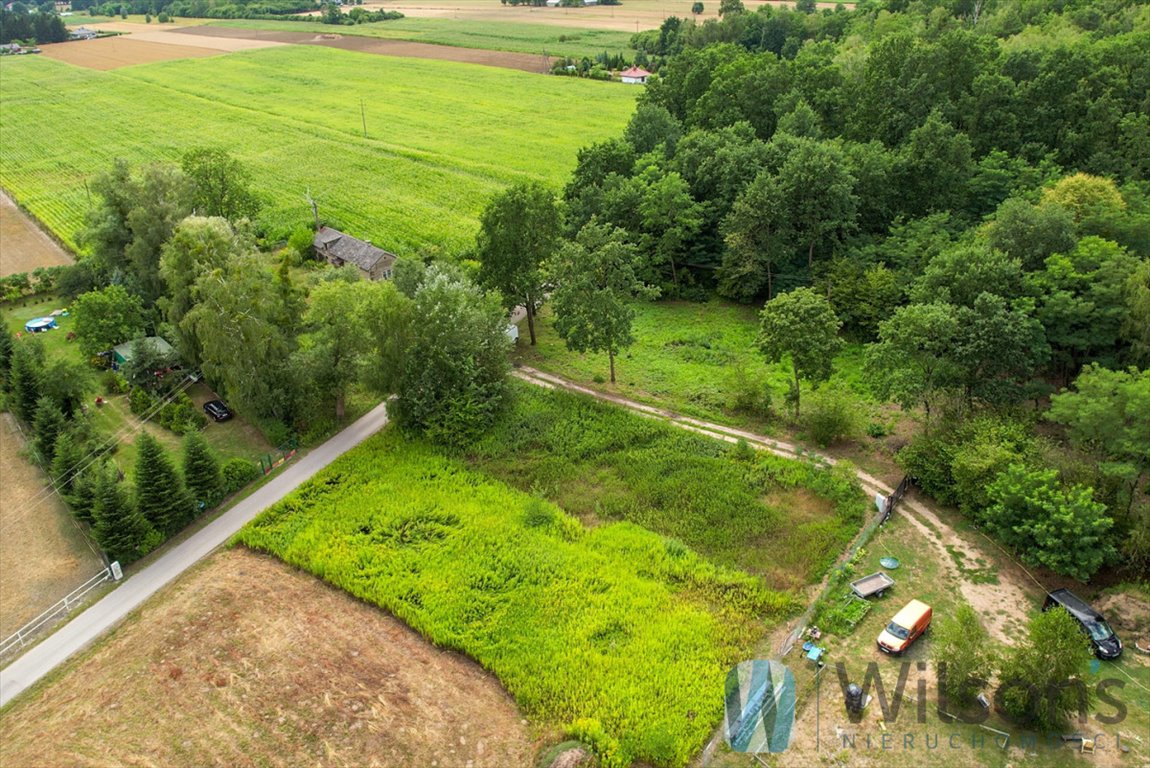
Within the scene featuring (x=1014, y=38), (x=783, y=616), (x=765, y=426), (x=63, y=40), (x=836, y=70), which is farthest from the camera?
(x=63, y=40)

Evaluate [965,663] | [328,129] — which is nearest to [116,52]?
[328,129]

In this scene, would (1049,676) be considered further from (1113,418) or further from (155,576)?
(155,576)

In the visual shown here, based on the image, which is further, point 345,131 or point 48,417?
point 345,131

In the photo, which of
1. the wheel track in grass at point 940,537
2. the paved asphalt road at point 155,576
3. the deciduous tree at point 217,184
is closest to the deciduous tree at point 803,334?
the wheel track in grass at point 940,537

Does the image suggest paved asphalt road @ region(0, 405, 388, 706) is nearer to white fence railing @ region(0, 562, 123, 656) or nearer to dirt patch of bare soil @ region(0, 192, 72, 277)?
white fence railing @ region(0, 562, 123, 656)

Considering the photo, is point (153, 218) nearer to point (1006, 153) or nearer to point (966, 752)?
point (966, 752)

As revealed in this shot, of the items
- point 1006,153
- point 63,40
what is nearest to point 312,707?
point 1006,153

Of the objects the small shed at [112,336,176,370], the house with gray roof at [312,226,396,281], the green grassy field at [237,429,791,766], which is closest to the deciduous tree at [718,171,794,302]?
the house with gray roof at [312,226,396,281]
